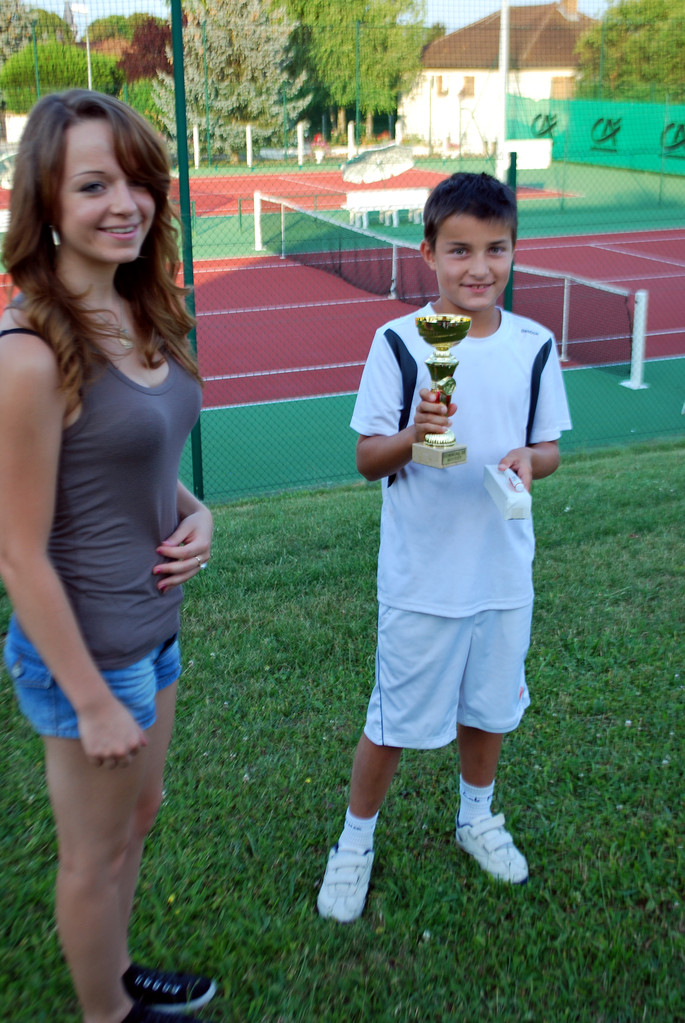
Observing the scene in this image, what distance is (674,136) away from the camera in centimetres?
2188

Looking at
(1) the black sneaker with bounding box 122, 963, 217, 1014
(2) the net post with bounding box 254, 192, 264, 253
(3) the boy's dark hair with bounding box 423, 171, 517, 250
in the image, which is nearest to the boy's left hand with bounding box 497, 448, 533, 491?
(3) the boy's dark hair with bounding box 423, 171, 517, 250

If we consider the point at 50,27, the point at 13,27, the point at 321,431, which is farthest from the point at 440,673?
the point at 13,27

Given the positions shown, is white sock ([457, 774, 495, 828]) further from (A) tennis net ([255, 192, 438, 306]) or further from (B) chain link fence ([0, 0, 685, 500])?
(A) tennis net ([255, 192, 438, 306])

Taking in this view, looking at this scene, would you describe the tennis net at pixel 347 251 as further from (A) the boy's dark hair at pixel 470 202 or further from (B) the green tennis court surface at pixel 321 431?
(A) the boy's dark hair at pixel 470 202

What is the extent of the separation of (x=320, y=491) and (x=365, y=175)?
43.4 ft

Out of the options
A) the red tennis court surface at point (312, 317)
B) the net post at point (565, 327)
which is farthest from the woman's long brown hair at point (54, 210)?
the net post at point (565, 327)

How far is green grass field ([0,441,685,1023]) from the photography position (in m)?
2.26

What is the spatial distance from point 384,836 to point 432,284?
14.1 meters

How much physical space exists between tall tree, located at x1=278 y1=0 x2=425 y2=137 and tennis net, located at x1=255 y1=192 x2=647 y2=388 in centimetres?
233

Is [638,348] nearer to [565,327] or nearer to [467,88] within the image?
[565,327]

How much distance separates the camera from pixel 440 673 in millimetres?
2408

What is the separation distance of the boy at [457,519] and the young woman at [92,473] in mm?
622

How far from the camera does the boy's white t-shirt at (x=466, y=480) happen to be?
7.61 feet

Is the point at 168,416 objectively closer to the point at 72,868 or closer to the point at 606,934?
the point at 72,868
